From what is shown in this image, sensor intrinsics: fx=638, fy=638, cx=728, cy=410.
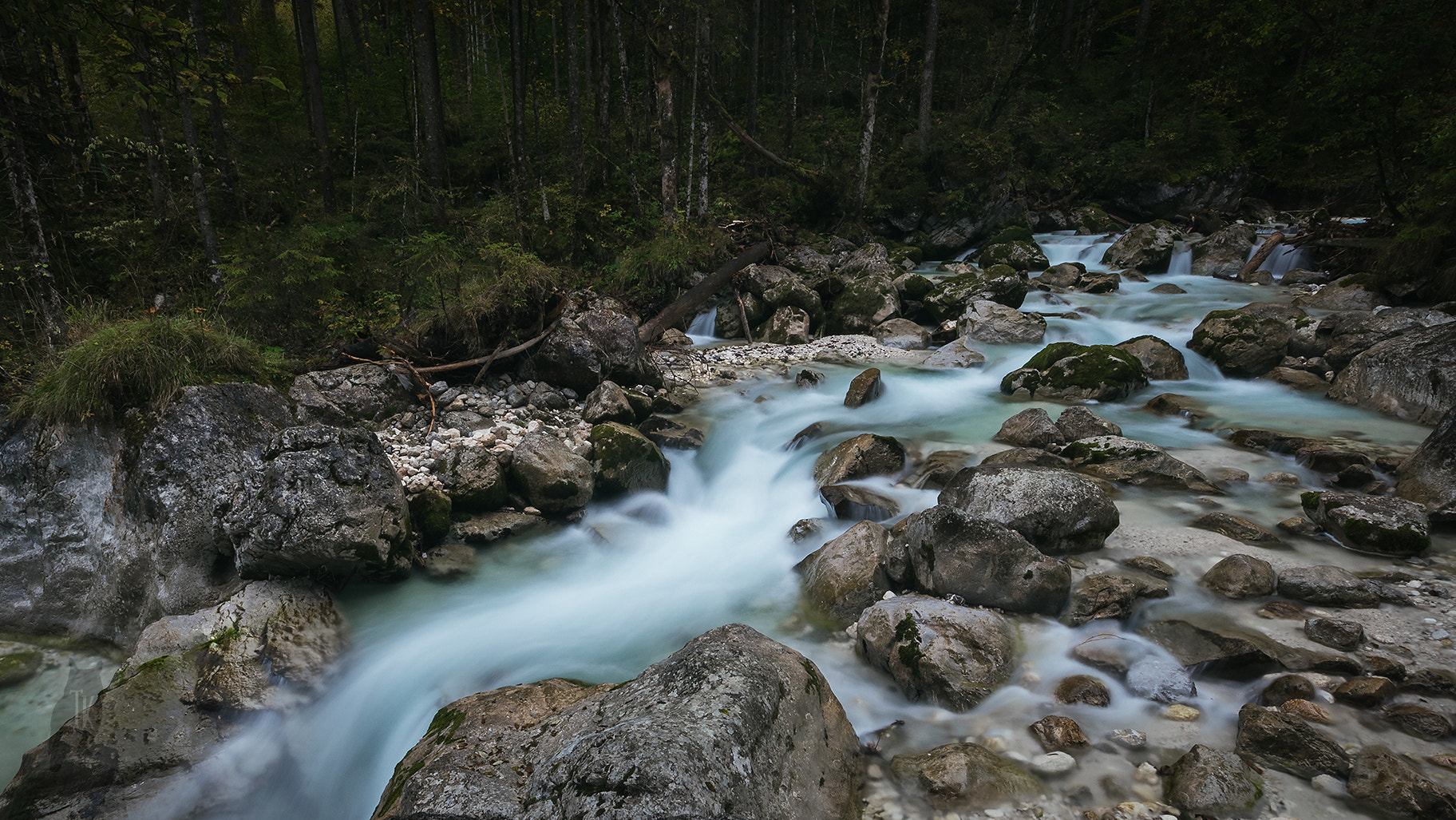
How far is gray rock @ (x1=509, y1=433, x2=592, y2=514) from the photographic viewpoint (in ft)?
23.8

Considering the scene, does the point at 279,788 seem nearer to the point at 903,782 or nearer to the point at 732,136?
the point at 903,782

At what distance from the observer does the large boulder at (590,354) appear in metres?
9.68

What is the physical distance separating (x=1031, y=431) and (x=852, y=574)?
400cm

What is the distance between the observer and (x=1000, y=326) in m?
13.4

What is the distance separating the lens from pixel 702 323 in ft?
50.5

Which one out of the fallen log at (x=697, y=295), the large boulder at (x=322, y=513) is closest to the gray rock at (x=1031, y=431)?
the fallen log at (x=697, y=295)

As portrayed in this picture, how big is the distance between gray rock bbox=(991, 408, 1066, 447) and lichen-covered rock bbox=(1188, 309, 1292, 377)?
510 cm

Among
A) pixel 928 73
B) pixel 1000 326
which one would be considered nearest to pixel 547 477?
pixel 1000 326

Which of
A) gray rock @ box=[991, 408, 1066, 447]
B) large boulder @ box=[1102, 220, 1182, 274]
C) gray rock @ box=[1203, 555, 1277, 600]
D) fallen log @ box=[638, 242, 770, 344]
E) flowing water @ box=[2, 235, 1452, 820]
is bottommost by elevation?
flowing water @ box=[2, 235, 1452, 820]

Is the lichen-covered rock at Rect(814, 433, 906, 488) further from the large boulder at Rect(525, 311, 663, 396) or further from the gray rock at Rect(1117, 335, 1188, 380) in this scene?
the gray rock at Rect(1117, 335, 1188, 380)

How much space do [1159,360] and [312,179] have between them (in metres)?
20.8

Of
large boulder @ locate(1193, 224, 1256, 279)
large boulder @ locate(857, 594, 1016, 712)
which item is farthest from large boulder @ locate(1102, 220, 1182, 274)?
large boulder @ locate(857, 594, 1016, 712)

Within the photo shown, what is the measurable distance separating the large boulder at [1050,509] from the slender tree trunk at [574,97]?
14090mm

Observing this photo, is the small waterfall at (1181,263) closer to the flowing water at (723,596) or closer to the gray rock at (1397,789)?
the flowing water at (723,596)
